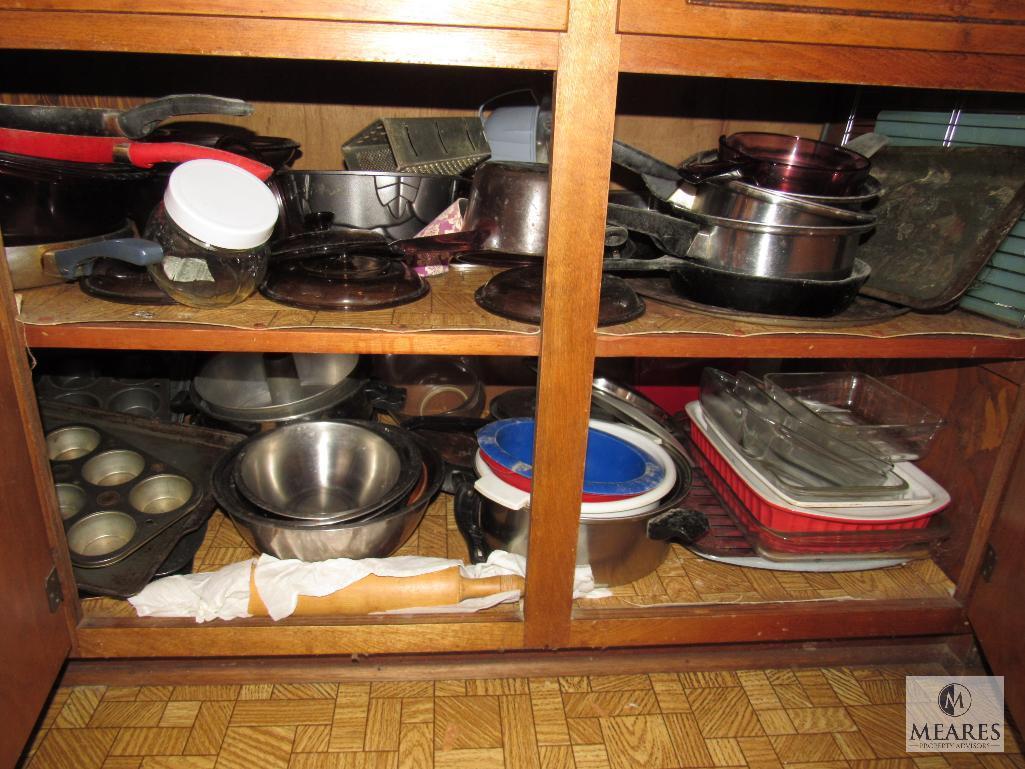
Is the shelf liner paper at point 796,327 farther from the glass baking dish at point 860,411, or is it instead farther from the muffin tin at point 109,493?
the muffin tin at point 109,493

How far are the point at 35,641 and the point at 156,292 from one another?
383mm

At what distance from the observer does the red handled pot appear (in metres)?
0.75

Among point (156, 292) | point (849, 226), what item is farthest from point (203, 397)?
point (849, 226)

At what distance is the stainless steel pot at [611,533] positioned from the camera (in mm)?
882

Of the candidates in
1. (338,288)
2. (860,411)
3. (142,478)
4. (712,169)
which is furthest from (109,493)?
(860,411)

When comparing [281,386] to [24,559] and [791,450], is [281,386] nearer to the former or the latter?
[24,559]

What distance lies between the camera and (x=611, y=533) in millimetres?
883

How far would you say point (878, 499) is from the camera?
926mm

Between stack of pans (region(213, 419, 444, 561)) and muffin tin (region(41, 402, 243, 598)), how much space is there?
7cm

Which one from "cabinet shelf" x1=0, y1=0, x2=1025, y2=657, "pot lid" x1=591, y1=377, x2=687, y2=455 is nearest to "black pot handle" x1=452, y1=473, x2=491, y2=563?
"cabinet shelf" x1=0, y1=0, x2=1025, y2=657

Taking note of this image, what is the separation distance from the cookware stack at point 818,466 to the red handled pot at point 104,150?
2.47 ft

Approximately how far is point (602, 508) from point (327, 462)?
1.39 feet

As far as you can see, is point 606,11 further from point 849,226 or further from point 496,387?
point 496,387

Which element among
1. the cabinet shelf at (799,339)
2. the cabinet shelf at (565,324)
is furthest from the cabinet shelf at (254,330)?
the cabinet shelf at (799,339)
